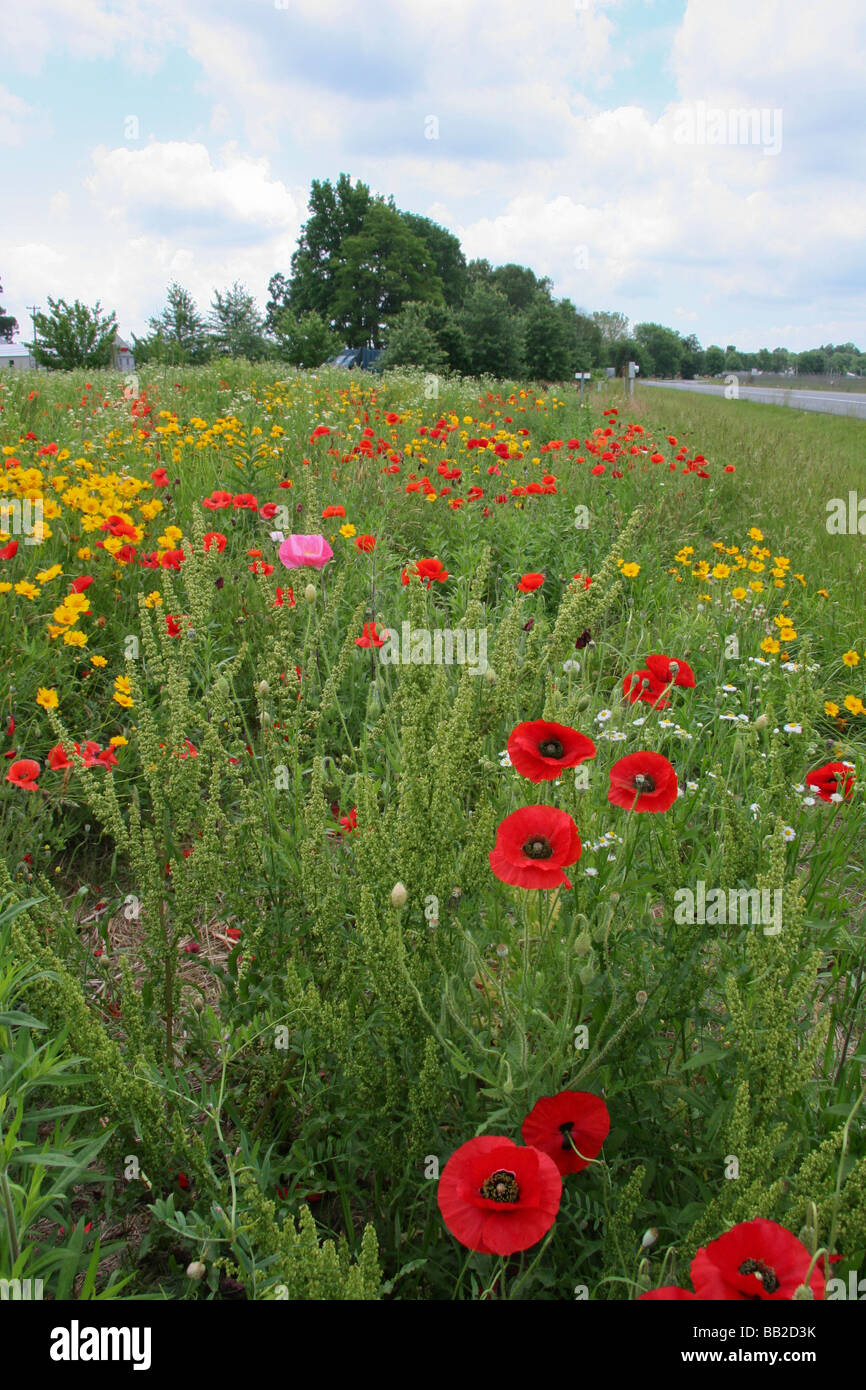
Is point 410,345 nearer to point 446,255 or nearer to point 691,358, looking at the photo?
point 446,255

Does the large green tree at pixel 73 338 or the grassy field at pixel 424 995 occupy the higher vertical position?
the large green tree at pixel 73 338

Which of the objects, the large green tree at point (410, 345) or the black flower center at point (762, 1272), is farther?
the large green tree at point (410, 345)

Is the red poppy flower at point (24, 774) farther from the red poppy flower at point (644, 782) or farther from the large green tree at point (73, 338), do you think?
the large green tree at point (73, 338)

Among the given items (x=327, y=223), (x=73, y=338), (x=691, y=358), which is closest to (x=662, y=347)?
(x=691, y=358)

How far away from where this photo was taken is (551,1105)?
44.7 inches

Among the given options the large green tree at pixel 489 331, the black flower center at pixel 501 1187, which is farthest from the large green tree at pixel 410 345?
the black flower center at pixel 501 1187

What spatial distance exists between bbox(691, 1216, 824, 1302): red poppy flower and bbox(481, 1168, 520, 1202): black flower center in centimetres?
22

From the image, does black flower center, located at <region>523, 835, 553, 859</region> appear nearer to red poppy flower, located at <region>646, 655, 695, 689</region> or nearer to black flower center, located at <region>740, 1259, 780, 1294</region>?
black flower center, located at <region>740, 1259, 780, 1294</region>

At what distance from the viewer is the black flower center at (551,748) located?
1.32 m

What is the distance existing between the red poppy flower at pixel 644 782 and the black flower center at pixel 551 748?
5.2 inches

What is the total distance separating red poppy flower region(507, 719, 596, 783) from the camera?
1.26 metres

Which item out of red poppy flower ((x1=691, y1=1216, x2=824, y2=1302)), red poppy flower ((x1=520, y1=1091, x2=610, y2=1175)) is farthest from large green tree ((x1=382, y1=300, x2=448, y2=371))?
red poppy flower ((x1=691, y1=1216, x2=824, y2=1302))

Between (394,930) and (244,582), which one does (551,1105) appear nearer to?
(394,930)
